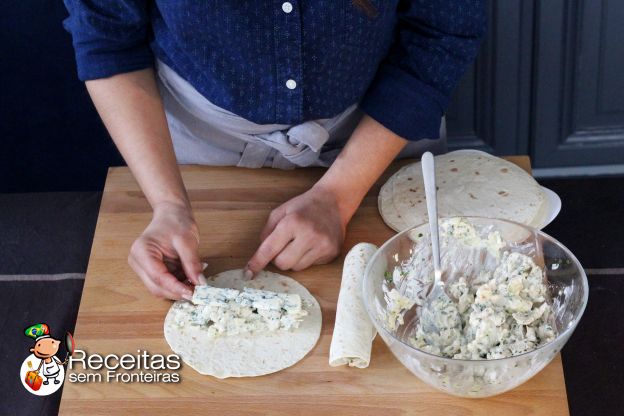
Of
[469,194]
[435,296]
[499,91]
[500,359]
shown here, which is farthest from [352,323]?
[499,91]

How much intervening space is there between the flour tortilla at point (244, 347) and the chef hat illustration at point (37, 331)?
0.64 m

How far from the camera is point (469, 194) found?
1.50m

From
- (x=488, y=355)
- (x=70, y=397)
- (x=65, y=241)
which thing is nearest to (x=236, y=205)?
(x=70, y=397)

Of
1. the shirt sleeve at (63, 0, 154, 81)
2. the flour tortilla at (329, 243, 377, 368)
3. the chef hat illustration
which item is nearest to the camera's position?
the flour tortilla at (329, 243, 377, 368)

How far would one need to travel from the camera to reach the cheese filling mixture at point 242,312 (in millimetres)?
1243

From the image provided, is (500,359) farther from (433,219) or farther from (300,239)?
(300,239)

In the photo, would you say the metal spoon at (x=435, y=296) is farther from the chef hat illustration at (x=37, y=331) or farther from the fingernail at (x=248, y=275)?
the chef hat illustration at (x=37, y=331)

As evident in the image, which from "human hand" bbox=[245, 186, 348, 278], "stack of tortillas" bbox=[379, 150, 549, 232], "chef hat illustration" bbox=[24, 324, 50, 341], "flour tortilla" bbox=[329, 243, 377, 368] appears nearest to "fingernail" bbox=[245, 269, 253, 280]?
"human hand" bbox=[245, 186, 348, 278]

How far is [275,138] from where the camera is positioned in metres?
1.49

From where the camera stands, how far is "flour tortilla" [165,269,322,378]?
3.87 feet

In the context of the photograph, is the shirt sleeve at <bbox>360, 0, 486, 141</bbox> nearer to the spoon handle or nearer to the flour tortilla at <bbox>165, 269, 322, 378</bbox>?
the spoon handle

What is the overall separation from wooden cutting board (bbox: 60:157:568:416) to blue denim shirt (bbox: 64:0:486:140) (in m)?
0.17

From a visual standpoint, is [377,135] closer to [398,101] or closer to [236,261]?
[398,101]

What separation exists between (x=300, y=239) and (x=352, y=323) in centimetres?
20
